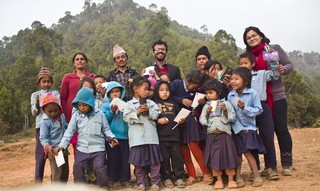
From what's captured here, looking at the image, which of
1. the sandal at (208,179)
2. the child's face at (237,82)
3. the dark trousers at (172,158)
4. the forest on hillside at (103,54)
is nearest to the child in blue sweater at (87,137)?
the dark trousers at (172,158)

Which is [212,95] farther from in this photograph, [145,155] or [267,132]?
[145,155]

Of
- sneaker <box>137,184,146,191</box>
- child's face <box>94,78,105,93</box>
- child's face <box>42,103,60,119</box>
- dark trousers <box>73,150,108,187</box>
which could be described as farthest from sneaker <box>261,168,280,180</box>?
child's face <box>42,103,60,119</box>

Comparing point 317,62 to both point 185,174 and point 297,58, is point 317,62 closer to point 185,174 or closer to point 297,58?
point 297,58

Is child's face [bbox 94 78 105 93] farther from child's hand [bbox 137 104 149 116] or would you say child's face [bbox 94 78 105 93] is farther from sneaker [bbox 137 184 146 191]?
sneaker [bbox 137 184 146 191]

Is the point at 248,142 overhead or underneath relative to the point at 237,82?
underneath

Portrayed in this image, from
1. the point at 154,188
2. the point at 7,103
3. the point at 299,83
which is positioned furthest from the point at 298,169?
the point at 7,103

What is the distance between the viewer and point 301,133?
1033 centimetres

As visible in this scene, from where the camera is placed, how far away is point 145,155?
156 inches

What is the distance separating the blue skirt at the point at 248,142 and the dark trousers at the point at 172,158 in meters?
0.75

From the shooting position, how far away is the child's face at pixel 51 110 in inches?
155

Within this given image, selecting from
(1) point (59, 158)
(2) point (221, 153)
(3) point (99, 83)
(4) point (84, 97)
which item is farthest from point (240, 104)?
(1) point (59, 158)

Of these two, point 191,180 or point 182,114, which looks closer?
point 182,114

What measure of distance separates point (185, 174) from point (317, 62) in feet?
306

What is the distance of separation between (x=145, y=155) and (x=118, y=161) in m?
0.57
